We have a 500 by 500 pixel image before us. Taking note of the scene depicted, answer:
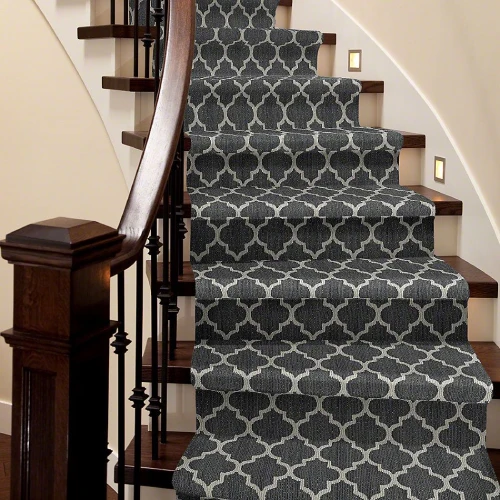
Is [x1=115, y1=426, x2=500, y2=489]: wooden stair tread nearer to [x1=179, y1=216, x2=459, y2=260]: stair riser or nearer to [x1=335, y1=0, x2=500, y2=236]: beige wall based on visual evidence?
[x1=179, y1=216, x2=459, y2=260]: stair riser

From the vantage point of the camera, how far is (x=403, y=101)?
3.31 meters

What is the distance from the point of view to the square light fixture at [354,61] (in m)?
3.64

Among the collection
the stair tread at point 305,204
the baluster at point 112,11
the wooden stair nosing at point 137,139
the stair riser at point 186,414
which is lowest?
the stair riser at point 186,414

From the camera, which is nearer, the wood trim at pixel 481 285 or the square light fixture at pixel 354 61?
the wood trim at pixel 481 285

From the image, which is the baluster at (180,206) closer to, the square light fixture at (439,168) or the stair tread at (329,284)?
the stair tread at (329,284)

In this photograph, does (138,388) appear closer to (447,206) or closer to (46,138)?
(447,206)

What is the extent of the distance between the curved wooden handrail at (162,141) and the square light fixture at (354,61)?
1581 mm

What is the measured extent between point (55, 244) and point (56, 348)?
0.17 m

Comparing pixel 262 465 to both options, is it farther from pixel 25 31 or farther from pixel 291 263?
pixel 25 31

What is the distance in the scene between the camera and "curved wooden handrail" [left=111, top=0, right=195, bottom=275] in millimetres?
1599

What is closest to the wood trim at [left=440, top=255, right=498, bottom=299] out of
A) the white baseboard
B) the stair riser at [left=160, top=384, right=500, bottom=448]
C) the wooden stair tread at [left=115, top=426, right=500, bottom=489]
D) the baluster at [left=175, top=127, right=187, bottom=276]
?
the stair riser at [left=160, top=384, right=500, bottom=448]

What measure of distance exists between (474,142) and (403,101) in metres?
0.64

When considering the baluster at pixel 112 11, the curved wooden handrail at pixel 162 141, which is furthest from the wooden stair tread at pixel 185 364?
the baluster at pixel 112 11

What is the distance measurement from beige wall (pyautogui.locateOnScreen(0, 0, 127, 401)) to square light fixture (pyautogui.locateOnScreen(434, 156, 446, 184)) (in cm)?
149
